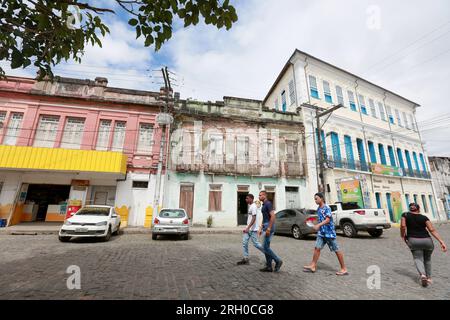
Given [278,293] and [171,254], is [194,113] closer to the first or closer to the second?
[171,254]

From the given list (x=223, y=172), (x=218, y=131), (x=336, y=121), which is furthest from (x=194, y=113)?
(x=336, y=121)

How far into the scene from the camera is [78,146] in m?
14.9

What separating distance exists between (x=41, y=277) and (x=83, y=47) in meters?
4.73

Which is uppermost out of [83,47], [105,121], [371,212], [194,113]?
[194,113]

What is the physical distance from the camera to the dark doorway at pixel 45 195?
15367 mm

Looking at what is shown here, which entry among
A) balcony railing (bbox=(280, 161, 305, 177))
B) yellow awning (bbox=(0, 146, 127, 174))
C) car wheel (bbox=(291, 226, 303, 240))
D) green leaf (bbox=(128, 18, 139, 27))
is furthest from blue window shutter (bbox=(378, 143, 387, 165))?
green leaf (bbox=(128, 18, 139, 27))

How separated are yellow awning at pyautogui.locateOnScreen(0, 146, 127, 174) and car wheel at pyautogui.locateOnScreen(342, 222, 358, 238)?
13796 mm

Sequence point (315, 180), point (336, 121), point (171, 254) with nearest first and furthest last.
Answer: point (171, 254) → point (315, 180) → point (336, 121)

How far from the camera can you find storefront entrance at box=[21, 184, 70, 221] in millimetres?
14816

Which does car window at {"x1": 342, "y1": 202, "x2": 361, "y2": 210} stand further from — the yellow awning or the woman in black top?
the yellow awning

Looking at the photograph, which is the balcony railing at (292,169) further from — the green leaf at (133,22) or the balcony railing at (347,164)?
the green leaf at (133,22)

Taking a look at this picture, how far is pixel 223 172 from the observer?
16.9 meters
